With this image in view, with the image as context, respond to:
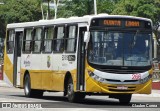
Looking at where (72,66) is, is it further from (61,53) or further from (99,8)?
(99,8)

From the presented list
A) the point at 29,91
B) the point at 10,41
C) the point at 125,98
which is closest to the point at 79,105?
the point at 125,98

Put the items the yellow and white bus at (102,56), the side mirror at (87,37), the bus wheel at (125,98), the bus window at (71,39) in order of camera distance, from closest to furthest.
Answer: the side mirror at (87,37) → the yellow and white bus at (102,56) → the bus window at (71,39) → the bus wheel at (125,98)

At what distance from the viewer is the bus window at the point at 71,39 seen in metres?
24.0

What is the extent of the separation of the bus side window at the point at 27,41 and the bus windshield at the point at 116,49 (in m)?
5.87

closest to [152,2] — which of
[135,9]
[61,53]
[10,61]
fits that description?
[135,9]

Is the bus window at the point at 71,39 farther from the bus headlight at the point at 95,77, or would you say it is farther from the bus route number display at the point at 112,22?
the bus headlight at the point at 95,77

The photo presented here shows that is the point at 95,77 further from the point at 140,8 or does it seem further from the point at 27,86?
the point at 140,8

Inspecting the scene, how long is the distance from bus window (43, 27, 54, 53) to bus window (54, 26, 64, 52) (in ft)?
1.73

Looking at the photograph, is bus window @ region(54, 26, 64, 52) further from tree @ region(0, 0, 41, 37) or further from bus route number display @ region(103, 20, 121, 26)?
tree @ region(0, 0, 41, 37)

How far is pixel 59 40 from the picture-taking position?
83.1ft

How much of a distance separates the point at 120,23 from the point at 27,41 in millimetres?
6382

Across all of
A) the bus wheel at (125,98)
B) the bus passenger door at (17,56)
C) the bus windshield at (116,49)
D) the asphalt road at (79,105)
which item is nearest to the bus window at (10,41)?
the bus passenger door at (17,56)

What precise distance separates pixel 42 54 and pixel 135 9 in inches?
1643

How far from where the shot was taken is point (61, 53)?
989 inches
